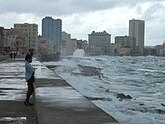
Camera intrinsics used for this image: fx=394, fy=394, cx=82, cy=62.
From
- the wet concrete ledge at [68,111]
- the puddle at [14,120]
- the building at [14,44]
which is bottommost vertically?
the puddle at [14,120]

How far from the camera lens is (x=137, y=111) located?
1883 cm

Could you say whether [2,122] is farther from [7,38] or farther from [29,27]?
[29,27]

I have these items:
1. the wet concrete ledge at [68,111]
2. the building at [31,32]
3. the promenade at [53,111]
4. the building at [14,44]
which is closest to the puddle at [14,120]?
the promenade at [53,111]

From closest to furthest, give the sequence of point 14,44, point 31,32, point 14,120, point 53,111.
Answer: point 53,111 < point 14,120 < point 14,44 < point 31,32

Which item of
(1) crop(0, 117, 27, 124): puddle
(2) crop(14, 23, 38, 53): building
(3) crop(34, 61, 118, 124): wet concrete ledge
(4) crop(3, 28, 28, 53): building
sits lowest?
(1) crop(0, 117, 27, 124): puddle

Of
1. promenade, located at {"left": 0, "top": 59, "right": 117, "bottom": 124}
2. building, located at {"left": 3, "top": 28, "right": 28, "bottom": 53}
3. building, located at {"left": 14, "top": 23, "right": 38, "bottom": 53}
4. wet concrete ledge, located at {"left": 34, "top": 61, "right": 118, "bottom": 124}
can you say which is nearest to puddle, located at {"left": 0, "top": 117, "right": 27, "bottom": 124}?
promenade, located at {"left": 0, "top": 59, "right": 117, "bottom": 124}

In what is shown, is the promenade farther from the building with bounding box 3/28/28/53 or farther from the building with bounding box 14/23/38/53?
the building with bounding box 14/23/38/53

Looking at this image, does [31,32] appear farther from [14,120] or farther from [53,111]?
[53,111]

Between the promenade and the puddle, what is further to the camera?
→ the puddle

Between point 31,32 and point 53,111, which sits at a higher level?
point 31,32

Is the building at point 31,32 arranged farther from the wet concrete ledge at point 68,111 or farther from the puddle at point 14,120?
the puddle at point 14,120

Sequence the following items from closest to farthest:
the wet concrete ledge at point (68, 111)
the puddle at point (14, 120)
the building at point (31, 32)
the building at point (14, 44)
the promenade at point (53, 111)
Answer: the wet concrete ledge at point (68, 111), the promenade at point (53, 111), the puddle at point (14, 120), the building at point (14, 44), the building at point (31, 32)

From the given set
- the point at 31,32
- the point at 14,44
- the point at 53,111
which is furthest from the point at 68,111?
the point at 31,32

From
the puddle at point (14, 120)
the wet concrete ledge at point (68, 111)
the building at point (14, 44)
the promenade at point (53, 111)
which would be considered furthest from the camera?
the building at point (14, 44)
